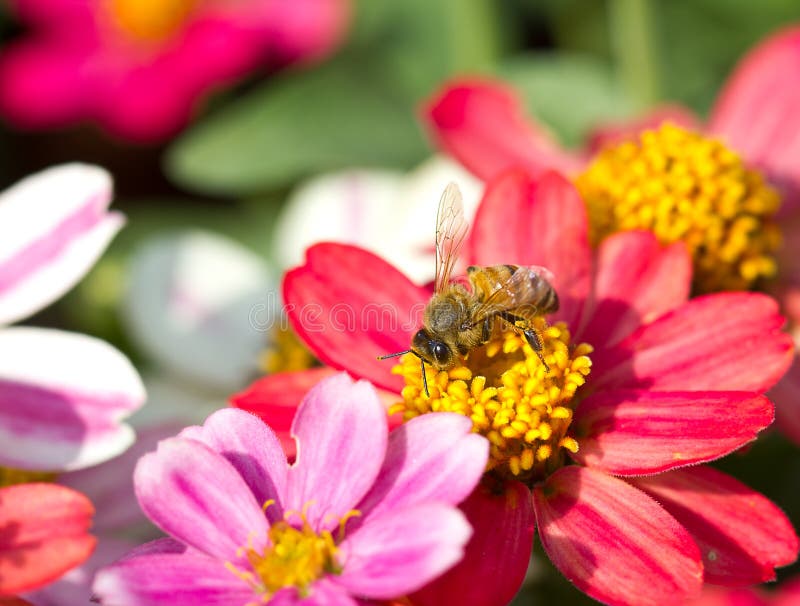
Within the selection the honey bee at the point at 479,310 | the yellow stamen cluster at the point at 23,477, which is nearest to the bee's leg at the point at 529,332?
the honey bee at the point at 479,310

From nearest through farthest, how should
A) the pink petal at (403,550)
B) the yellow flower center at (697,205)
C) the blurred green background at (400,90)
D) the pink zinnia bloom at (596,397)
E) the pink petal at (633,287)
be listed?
the pink petal at (403,550)
the pink zinnia bloom at (596,397)
the pink petal at (633,287)
the yellow flower center at (697,205)
the blurred green background at (400,90)

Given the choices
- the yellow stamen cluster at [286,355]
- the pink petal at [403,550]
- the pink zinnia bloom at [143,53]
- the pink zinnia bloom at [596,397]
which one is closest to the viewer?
the pink petal at [403,550]

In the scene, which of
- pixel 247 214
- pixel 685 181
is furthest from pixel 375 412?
pixel 247 214

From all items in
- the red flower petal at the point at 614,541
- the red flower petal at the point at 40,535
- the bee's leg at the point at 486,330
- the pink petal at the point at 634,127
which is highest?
the bee's leg at the point at 486,330

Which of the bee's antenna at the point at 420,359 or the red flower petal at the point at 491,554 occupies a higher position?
the bee's antenna at the point at 420,359

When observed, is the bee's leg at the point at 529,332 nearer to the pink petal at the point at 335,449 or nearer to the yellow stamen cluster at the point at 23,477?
the pink petal at the point at 335,449

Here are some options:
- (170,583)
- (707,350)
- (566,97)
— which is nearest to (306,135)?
(566,97)
